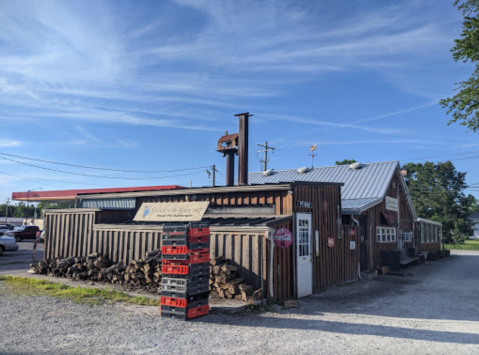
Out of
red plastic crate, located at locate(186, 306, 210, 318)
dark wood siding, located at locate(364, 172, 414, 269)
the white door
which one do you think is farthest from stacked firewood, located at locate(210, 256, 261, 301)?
dark wood siding, located at locate(364, 172, 414, 269)

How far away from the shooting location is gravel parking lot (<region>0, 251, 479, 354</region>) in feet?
20.4

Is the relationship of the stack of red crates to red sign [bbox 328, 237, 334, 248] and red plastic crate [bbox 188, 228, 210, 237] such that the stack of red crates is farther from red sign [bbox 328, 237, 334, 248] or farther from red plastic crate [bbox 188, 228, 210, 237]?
red sign [bbox 328, 237, 334, 248]

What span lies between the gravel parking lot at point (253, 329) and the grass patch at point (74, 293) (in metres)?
0.48

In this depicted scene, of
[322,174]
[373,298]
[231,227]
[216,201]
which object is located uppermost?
[322,174]

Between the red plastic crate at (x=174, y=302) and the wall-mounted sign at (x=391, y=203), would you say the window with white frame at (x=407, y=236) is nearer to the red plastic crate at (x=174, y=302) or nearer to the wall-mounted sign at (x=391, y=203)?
the wall-mounted sign at (x=391, y=203)

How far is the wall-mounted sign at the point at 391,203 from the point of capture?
69.3ft

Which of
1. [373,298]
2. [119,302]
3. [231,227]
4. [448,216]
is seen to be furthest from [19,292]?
A: [448,216]

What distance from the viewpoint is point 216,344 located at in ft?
20.9

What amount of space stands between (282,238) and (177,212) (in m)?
3.76

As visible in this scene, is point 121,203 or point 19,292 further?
point 121,203

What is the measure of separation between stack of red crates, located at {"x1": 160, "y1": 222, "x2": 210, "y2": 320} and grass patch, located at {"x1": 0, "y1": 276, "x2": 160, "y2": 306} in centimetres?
132

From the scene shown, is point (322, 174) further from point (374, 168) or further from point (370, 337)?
point (370, 337)

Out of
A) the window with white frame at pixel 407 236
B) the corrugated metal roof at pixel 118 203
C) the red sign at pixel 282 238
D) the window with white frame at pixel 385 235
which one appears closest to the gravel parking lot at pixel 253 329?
the red sign at pixel 282 238

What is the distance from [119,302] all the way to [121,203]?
7.15 m
